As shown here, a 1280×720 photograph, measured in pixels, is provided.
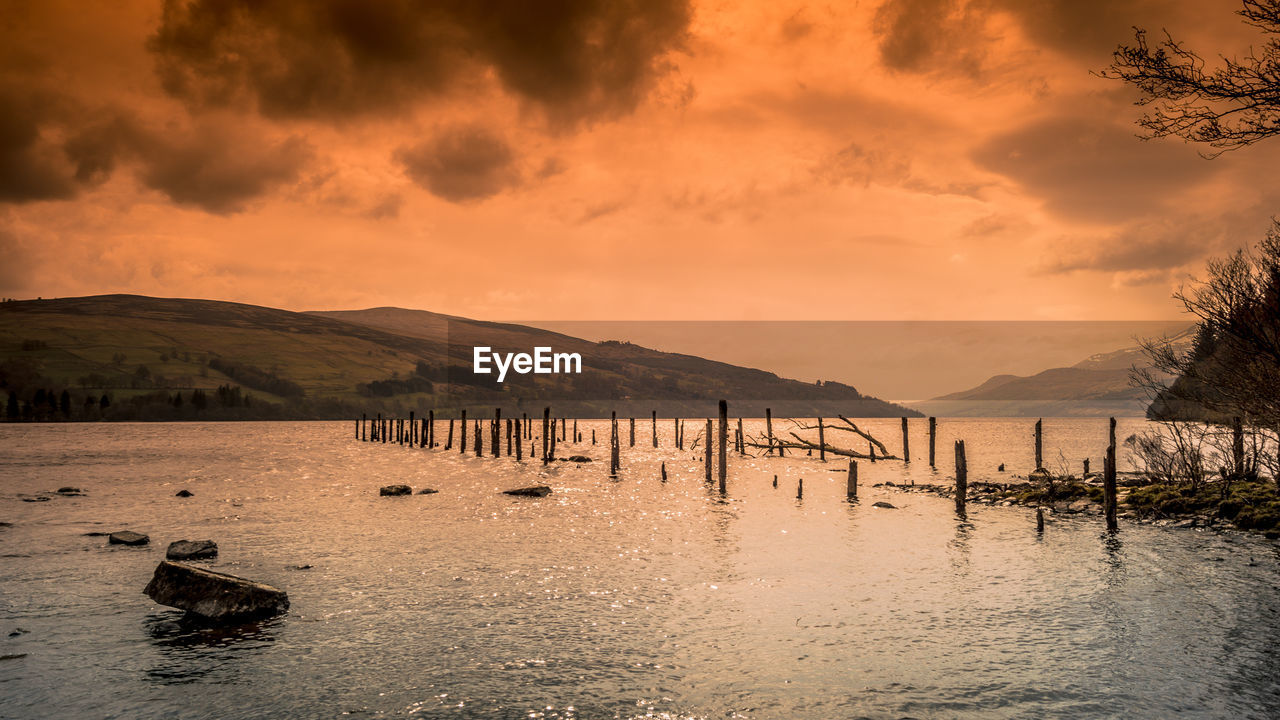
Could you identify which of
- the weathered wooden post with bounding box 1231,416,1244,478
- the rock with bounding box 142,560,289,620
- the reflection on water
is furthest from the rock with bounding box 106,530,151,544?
the weathered wooden post with bounding box 1231,416,1244,478

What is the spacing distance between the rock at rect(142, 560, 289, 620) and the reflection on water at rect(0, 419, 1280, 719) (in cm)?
42

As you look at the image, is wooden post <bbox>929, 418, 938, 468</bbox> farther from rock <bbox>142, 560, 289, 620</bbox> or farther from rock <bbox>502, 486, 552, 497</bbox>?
rock <bbox>142, 560, 289, 620</bbox>

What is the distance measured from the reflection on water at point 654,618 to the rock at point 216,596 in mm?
418

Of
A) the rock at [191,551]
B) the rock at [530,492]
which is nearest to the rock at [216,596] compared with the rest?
the rock at [191,551]

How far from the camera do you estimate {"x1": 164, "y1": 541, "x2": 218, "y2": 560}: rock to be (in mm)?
22109

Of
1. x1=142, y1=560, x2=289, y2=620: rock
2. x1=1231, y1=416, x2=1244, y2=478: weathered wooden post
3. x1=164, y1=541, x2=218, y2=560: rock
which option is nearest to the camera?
x1=142, y1=560, x2=289, y2=620: rock

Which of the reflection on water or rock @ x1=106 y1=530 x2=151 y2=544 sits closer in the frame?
the reflection on water

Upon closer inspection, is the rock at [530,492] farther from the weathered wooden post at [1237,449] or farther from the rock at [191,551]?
the weathered wooden post at [1237,449]

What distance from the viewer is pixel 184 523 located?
30.3 metres

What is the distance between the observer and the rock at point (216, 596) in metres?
15.7

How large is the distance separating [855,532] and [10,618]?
994 inches

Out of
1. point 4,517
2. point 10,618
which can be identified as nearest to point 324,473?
point 4,517

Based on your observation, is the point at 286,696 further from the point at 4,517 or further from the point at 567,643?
the point at 4,517

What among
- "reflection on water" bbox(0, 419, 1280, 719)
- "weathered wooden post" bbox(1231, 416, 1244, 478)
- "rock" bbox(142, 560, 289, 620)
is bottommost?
"reflection on water" bbox(0, 419, 1280, 719)
